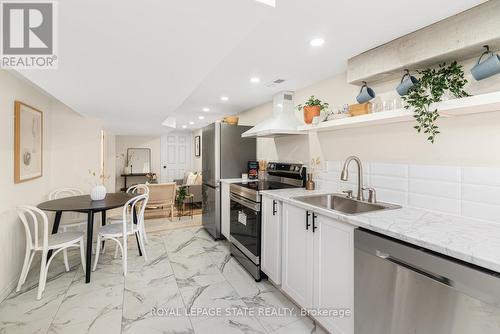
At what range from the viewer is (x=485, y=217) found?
56.6 inches

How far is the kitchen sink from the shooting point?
194 cm

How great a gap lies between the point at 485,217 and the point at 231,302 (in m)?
A: 1.97

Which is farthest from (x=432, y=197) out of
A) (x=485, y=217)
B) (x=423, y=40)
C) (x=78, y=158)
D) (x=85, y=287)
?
(x=78, y=158)

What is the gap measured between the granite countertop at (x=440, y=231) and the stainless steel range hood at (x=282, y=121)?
3.99ft

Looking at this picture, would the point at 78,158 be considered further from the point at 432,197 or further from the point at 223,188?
the point at 432,197

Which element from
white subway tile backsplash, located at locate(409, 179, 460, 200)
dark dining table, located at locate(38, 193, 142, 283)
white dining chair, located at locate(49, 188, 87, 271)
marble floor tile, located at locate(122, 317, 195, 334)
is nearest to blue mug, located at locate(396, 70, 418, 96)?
white subway tile backsplash, located at locate(409, 179, 460, 200)

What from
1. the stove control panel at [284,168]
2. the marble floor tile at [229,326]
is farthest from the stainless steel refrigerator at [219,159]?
the marble floor tile at [229,326]

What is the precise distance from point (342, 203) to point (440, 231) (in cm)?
101

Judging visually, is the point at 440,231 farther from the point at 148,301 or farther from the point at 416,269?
the point at 148,301

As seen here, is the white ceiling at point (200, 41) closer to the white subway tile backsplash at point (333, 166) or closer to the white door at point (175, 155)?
the white subway tile backsplash at point (333, 166)

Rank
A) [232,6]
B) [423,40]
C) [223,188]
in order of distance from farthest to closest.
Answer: [223,188] → [423,40] → [232,6]

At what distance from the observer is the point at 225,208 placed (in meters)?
3.51

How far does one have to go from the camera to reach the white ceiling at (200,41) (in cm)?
104

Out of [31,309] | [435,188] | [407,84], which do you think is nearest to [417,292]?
[435,188]
